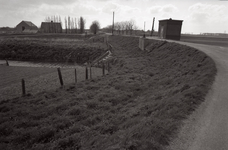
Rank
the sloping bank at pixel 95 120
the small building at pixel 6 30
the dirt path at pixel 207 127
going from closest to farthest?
the dirt path at pixel 207 127, the sloping bank at pixel 95 120, the small building at pixel 6 30

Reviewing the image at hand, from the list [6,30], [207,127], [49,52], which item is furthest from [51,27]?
[207,127]

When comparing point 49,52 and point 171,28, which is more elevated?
point 171,28

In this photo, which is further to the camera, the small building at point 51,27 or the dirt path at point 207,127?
the small building at point 51,27

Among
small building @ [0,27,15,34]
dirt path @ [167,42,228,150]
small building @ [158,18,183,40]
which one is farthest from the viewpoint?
small building @ [0,27,15,34]

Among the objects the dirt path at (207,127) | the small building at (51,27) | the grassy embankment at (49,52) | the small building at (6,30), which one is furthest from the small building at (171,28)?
the small building at (6,30)

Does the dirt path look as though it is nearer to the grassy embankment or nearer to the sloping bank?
Answer: the sloping bank

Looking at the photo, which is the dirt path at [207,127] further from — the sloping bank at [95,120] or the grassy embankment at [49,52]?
the grassy embankment at [49,52]

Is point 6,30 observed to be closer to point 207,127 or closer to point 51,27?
point 51,27

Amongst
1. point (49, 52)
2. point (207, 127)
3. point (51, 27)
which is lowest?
point (207, 127)

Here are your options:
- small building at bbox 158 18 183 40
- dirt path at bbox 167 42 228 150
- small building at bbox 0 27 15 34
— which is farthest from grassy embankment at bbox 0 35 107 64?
small building at bbox 0 27 15 34

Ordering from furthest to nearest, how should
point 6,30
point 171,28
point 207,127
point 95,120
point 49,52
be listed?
Answer: point 6,30 < point 171,28 < point 49,52 < point 95,120 < point 207,127

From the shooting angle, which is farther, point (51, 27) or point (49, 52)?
point (51, 27)

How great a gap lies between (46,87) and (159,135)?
11.6m

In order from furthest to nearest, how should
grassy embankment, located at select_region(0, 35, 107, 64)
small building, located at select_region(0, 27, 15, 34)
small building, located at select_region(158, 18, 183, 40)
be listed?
small building, located at select_region(0, 27, 15, 34), small building, located at select_region(158, 18, 183, 40), grassy embankment, located at select_region(0, 35, 107, 64)
